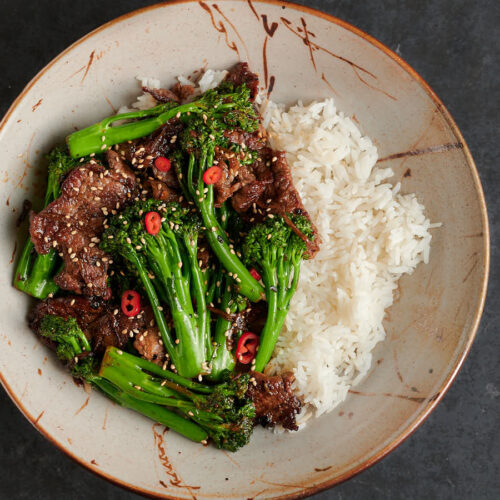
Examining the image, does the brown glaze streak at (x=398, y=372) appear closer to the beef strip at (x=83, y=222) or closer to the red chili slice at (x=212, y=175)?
the red chili slice at (x=212, y=175)

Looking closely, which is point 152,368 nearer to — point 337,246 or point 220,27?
point 337,246

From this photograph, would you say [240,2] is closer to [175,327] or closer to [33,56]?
[33,56]

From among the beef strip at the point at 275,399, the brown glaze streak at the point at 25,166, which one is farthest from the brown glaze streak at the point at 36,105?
the beef strip at the point at 275,399

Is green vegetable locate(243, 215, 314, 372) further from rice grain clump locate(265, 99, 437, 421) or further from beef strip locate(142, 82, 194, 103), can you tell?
beef strip locate(142, 82, 194, 103)

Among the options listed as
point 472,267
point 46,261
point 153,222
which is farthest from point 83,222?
point 472,267

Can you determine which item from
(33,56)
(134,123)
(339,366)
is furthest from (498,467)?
(33,56)
